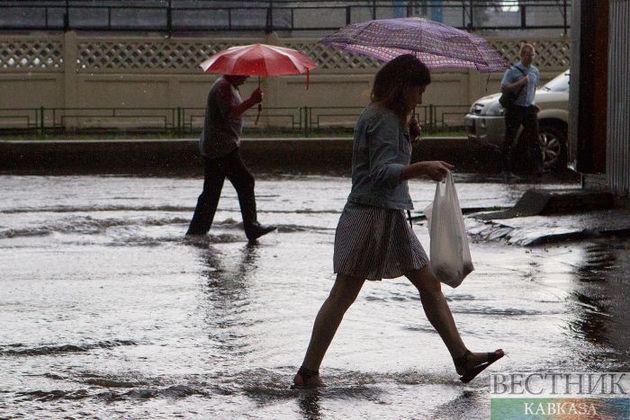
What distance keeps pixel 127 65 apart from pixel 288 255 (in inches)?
710

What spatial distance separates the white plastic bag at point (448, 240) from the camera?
695cm

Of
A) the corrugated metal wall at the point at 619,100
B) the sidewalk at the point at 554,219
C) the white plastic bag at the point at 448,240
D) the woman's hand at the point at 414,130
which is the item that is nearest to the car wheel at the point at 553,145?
the sidewalk at the point at 554,219

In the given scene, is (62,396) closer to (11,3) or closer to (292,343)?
(292,343)

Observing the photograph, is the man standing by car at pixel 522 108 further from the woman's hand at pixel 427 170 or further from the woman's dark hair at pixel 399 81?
the woman's hand at pixel 427 170

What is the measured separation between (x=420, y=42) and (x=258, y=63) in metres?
4.71

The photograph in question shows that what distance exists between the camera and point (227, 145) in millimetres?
12938

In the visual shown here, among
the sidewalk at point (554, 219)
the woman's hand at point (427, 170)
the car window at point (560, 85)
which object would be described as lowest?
the sidewalk at point (554, 219)

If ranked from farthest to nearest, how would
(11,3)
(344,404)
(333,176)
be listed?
(11,3) < (333,176) < (344,404)

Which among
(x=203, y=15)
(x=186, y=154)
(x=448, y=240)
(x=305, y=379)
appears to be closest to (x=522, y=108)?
(x=186, y=154)

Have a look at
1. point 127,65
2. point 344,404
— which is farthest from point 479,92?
point 344,404

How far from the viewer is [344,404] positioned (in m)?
6.56

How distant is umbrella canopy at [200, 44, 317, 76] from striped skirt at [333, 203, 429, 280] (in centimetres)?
559

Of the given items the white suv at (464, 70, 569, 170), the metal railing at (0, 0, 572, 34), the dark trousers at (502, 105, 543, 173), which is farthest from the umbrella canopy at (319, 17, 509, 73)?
the metal railing at (0, 0, 572, 34)

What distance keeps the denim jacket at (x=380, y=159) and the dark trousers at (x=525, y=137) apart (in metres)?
12.9
